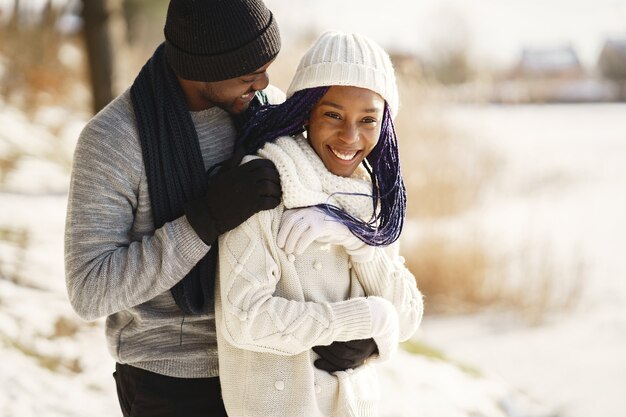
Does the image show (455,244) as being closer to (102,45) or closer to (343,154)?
(102,45)

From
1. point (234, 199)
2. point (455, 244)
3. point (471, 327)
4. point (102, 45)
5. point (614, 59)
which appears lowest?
point (471, 327)

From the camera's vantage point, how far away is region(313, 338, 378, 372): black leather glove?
2.02 metres

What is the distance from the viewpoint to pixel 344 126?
202 centimetres

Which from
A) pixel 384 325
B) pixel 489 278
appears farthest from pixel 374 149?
pixel 489 278

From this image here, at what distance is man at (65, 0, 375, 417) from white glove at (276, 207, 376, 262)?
7cm

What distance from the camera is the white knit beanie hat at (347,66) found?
2.01m

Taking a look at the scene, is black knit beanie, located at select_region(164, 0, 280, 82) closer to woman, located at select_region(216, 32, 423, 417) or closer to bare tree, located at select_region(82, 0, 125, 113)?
woman, located at select_region(216, 32, 423, 417)

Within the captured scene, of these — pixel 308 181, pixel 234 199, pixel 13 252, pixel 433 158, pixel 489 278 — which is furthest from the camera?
pixel 489 278

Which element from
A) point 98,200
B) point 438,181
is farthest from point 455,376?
point 98,200

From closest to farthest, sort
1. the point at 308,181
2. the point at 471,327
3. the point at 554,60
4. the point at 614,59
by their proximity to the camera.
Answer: the point at 308,181
the point at 471,327
the point at 614,59
the point at 554,60

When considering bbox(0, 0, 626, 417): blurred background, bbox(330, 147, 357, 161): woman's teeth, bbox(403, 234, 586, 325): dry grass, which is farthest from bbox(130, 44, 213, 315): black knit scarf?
bbox(403, 234, 586, 325): dry grass

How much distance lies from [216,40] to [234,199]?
1.36ft

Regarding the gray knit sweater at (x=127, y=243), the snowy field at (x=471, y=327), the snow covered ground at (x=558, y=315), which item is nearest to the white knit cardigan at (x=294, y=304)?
the gray knit sweater at (x=127, y=243)

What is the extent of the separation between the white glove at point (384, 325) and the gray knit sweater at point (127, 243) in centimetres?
42
